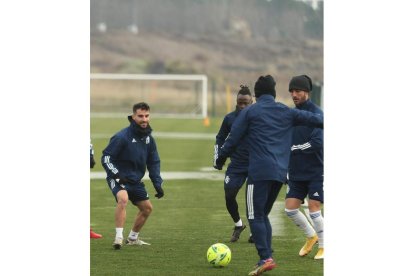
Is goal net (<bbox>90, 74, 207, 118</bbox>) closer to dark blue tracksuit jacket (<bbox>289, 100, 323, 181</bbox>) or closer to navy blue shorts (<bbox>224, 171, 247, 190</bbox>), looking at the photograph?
navy blue shorts (<bbox>224, 171, 247, 190</bbox>)

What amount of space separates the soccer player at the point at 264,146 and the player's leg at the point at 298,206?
3.64 ft

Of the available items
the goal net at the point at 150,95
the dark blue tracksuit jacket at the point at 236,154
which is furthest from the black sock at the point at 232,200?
the goal net at the point at 150,95

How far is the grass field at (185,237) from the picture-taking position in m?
10.5

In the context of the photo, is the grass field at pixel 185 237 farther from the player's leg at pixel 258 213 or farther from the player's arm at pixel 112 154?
the player's arm at pixel 112 154

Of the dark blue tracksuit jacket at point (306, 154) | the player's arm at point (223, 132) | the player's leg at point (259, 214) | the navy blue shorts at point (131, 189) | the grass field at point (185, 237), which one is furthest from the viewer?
the player's arm at point (223, 132)

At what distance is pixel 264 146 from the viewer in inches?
391

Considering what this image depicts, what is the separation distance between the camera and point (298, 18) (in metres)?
65.8

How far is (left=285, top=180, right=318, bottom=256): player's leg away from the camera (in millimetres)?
11156

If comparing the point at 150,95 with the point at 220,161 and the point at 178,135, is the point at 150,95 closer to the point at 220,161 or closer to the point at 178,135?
the point at 178,135

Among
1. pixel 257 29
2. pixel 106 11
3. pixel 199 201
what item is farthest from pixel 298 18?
pixel 199 201

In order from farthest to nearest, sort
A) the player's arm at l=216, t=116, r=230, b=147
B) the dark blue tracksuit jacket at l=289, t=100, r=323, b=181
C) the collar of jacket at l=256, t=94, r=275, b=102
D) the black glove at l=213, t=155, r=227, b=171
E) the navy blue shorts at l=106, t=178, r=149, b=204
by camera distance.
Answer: the player's arm at l=216, t=116, r=230, b=147 → the navy blue shorts at l=106, t=178, r=149, b=204 → the dark blue tracksuit jacket at l=289, t=100, r=323, b=181 → the black glove at l=213, t=155, r=227, b=171 → the collar of jacket at l=256, t=94, r=275, b=102

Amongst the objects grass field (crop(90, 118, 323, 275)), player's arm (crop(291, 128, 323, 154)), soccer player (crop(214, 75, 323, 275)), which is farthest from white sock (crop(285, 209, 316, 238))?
soccer player (crop(214, 75, 323, 275))
